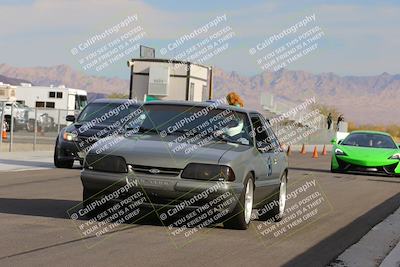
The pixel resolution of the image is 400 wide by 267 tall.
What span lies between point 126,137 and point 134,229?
50.7 inches

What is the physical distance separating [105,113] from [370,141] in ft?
28.8

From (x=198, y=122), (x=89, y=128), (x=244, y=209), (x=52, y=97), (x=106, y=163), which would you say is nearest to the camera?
(x=106, y=163)

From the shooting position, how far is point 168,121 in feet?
34.0

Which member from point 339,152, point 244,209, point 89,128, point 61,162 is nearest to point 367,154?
point 339,152

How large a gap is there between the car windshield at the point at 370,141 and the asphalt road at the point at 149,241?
10.7 m

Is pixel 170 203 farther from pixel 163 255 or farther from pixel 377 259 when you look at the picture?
pixel 377 259

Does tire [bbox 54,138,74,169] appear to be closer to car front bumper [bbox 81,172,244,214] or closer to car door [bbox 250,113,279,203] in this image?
car door [bbox 250,113,279,203]

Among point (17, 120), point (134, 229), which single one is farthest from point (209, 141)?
point (17, 120)

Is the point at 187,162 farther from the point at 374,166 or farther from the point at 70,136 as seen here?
the point at 374,166

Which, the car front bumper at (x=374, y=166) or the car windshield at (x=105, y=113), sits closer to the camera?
the car windshield at (x=105, y=113)

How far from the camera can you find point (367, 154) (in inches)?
918

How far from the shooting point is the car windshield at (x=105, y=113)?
63.3ft

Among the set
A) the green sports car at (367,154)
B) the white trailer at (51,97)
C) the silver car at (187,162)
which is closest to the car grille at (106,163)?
the silver car at (187,162)

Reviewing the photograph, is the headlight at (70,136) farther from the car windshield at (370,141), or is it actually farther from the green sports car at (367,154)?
the car windshield at (370,141)
